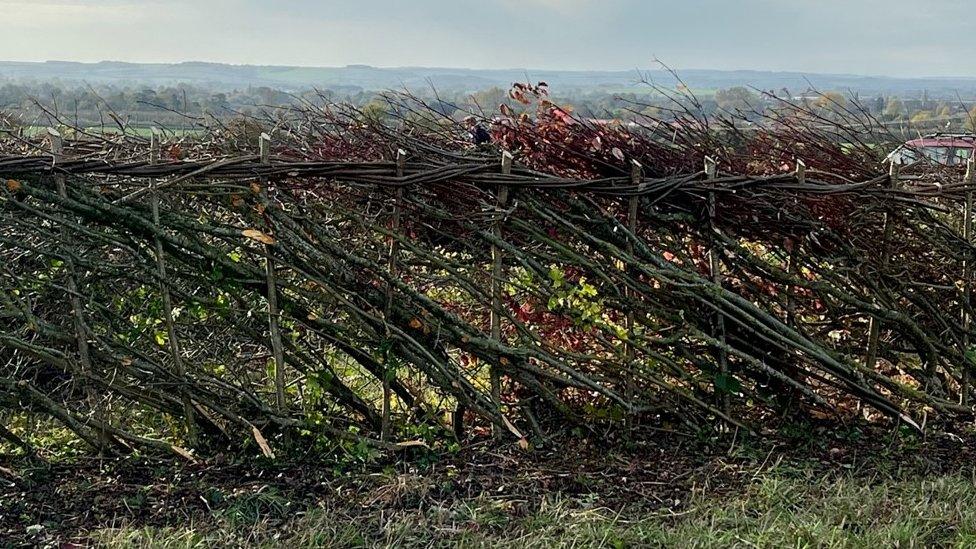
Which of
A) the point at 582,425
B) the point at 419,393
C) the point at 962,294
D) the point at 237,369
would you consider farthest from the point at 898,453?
the point at 237,369

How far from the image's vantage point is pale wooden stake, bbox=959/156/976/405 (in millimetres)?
5188

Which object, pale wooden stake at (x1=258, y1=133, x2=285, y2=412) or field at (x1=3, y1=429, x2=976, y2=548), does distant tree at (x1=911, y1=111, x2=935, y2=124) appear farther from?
pale wooden stake at (x1=258, y1=133, x2=285, y2=412)

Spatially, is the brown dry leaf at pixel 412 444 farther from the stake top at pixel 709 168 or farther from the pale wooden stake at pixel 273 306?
the stake top at pixel 709 168

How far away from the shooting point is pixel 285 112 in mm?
5527

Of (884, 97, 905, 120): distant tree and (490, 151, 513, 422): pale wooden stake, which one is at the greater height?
(884, 97, 905, 120): distant tree

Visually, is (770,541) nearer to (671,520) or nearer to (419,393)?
(671,520)

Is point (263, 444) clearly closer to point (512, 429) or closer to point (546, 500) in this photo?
point (512, 429)

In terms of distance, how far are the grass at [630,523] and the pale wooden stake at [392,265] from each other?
864mm

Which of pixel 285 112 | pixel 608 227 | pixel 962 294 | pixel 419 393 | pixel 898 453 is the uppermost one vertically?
pixel 285 112

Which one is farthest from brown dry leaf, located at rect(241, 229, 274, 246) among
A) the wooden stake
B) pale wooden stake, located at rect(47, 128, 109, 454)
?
the wooden stake

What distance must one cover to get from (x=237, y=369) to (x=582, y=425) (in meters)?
1.86

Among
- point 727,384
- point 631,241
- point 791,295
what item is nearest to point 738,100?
point 791,295

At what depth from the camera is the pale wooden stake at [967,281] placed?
519 centimetres

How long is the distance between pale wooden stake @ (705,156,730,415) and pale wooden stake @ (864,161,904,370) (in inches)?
35.7
